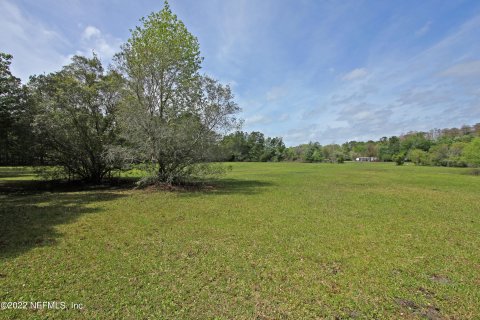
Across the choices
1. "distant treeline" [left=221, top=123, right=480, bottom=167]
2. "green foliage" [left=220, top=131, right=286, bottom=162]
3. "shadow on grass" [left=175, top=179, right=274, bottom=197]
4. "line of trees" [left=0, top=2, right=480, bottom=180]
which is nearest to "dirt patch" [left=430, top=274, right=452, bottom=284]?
"shadow on grass" [left=175, top=179, right=274, bottom=197]

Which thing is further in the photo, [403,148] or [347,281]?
[403,148]

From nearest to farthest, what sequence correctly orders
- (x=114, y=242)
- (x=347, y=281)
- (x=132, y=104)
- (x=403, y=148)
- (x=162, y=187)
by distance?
(x=347, y=281)
(x=114, y=242)
(x=132, y=104)
(x=162, y=187)
(x=403, y=148)

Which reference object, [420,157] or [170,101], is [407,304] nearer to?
[170,101]

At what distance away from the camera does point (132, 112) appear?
14.3 meters

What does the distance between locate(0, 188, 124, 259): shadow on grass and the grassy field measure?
0.05 meters

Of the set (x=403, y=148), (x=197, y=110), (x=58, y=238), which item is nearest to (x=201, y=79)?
(x=197, y=110)

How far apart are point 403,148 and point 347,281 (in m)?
105

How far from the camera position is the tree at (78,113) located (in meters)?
15.3

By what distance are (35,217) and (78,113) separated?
9.11 m

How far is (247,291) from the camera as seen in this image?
164 inches

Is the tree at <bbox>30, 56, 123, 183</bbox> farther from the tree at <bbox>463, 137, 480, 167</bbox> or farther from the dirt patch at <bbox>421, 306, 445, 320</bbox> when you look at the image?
the tree at <bbox>463, 137, 480, 167</bbox>

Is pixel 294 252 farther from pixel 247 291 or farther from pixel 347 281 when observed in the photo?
pixel 247 291

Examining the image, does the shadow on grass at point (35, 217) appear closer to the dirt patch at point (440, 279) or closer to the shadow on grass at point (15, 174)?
the dirt patch at point (440, 279)

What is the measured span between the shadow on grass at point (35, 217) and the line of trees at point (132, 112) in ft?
12.0
